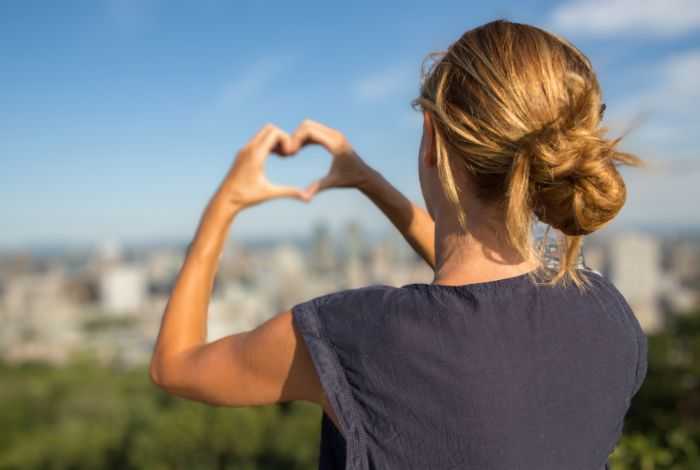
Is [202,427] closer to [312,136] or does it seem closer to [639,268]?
[312,136]

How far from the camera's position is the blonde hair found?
24.8 inches

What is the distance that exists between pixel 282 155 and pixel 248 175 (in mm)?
79

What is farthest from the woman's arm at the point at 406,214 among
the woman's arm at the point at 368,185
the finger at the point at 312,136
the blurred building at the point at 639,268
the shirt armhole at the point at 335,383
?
the blurred building at the point at 639,268

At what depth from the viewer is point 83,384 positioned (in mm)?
9297

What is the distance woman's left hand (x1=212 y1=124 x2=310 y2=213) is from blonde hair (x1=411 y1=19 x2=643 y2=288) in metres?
0.25

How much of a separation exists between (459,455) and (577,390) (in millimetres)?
155

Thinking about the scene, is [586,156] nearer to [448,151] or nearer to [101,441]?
[448,151]

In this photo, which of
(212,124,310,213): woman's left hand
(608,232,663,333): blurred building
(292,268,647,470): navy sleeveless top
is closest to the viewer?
(292,268,647,470): navy sleeveless top

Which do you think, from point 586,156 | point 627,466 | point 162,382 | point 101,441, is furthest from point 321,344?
point 101,441

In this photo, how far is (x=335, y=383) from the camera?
0.65 metres

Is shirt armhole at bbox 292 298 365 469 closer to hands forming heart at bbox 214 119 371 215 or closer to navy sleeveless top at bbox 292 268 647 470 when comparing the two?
navy sleeveless top at bbox 292 268 647 470

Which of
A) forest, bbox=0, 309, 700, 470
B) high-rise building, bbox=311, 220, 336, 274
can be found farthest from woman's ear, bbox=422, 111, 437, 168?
high-rise building, bbox=311, 220, 336, 274

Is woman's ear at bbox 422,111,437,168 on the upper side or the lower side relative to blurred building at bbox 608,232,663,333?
upper

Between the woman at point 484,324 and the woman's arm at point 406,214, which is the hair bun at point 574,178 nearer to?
the woman at point 484,324
